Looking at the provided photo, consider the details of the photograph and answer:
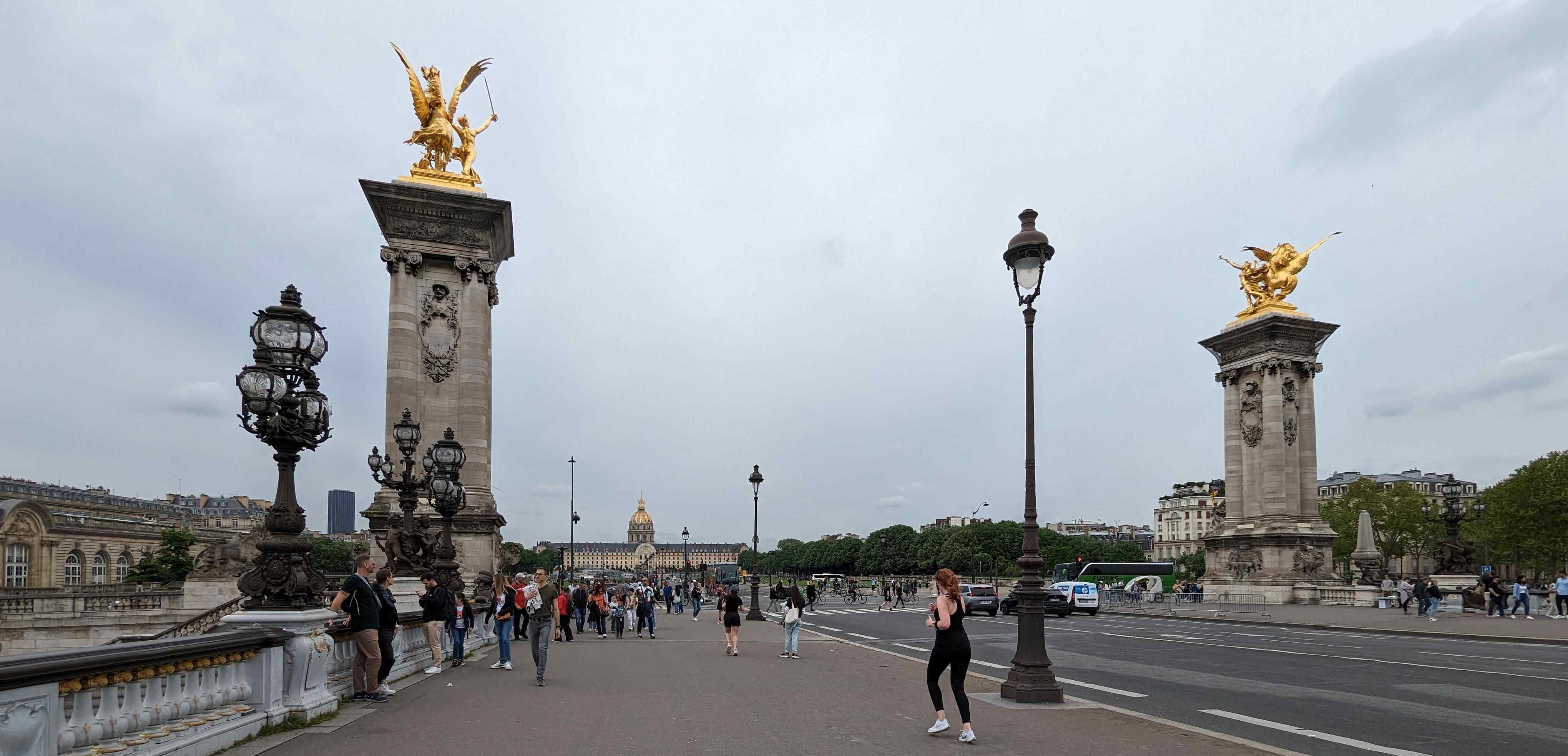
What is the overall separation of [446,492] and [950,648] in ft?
48.9

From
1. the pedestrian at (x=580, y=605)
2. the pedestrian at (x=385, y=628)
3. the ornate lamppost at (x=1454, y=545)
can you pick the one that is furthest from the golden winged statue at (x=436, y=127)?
the ornate lamppost at (x=1454, y=545)

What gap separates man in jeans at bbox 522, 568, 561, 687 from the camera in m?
14.9

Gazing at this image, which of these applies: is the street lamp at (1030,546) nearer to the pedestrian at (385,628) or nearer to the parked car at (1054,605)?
the pedestrian at (385,628)

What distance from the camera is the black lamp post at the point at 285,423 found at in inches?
394

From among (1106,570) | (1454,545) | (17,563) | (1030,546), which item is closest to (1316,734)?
(1030,546)

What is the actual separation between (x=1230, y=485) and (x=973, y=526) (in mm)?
103172

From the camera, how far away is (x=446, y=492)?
21.5m

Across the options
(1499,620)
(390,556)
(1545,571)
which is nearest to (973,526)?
(1545,571)

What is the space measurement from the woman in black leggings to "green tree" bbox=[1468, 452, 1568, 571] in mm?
82685

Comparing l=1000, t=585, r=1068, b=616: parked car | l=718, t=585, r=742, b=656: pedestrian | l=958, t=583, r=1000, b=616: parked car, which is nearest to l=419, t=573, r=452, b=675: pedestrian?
l=718, t=585, r=742, b=656: pedestrian

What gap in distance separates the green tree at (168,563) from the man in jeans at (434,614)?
64010 millimetres

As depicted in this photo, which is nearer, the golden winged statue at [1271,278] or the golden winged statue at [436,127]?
the golden winged statue at [436,127]

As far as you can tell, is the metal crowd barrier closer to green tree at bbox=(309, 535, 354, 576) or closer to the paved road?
the paved road

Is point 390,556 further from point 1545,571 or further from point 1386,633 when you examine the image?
point 1545,571
